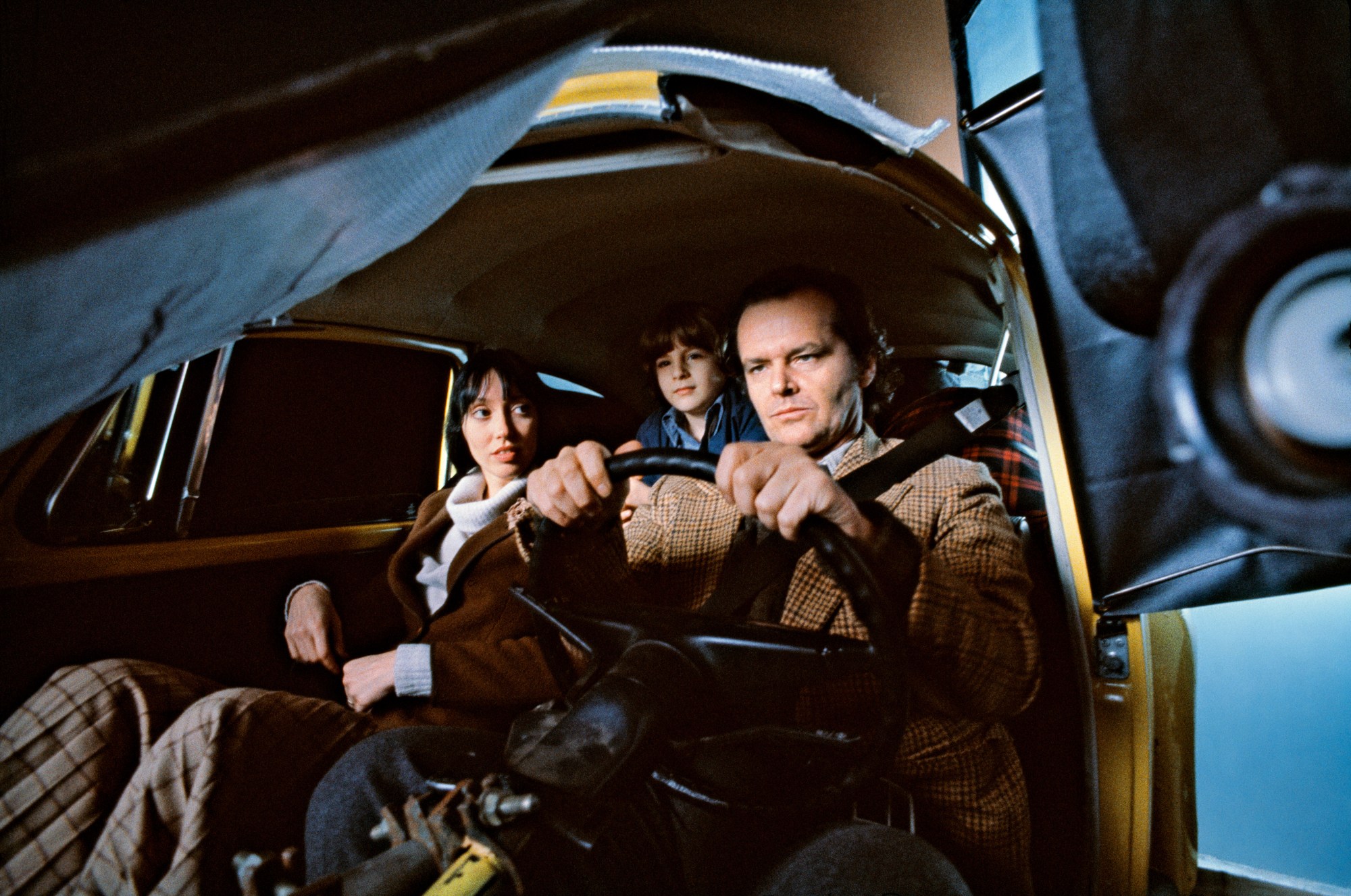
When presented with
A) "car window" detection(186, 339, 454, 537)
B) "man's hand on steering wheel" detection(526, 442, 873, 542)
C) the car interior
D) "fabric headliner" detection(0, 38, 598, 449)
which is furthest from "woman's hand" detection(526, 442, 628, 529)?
"car window" detection(186, 339, 454, 537)

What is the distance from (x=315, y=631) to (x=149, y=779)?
2.73 feet

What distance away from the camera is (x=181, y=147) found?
0.63m

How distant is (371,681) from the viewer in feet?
5.15

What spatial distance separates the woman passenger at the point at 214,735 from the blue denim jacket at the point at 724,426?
2.00ft

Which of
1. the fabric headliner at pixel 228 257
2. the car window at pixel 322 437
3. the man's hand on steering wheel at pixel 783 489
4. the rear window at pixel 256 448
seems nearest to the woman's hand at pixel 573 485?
the man's hand on steering wheel at pixel 783 489

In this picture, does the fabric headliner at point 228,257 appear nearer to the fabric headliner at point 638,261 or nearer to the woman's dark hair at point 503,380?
the fabric headliner at point 638,261

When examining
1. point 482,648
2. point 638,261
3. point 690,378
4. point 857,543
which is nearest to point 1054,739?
point 857,543

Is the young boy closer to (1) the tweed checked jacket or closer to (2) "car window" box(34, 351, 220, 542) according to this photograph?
(1) the tweed checked jacket

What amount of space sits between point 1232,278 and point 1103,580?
59 cm

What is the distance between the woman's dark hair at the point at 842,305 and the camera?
57.2 inches

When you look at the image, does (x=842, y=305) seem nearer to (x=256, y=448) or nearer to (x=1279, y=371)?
(x=1279, y=371)

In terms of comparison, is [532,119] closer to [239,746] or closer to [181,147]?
[181,147]

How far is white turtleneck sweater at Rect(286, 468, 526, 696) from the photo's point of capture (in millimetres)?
1507

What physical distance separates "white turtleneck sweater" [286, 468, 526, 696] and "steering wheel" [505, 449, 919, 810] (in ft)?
2.47
